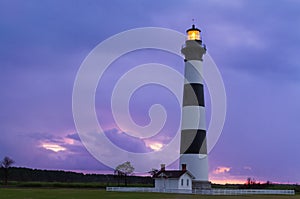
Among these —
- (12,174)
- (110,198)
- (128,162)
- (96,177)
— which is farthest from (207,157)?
(96,177)

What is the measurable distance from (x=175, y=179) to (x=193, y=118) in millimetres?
6811

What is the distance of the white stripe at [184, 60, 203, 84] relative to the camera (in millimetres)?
46656

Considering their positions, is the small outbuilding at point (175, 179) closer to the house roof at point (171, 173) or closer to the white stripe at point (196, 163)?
the house roof at point (171, 173)

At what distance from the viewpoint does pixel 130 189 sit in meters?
43.9

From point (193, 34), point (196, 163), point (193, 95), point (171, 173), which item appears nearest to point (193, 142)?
point (196, 163)

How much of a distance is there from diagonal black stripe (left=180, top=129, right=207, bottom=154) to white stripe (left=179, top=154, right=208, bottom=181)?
18.1 inches

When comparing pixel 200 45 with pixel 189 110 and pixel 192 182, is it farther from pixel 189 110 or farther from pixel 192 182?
→ pixel 192 182

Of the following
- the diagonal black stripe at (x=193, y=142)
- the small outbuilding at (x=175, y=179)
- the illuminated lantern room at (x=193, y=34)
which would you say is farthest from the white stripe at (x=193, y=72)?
the small outbuilding at (x=175, y=179)

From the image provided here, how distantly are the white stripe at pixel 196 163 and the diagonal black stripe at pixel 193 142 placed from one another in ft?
1.51

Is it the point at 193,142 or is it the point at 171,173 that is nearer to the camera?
the point at 193,142

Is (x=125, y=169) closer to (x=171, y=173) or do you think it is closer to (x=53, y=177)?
(x=171, y=173)

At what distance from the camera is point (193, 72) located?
46719mm

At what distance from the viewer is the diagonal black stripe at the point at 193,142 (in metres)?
45.4

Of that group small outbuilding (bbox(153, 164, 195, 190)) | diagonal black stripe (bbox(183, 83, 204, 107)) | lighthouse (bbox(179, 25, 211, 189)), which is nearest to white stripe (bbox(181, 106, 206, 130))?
lighthouse (bbox(179, 25, 211, 189))
